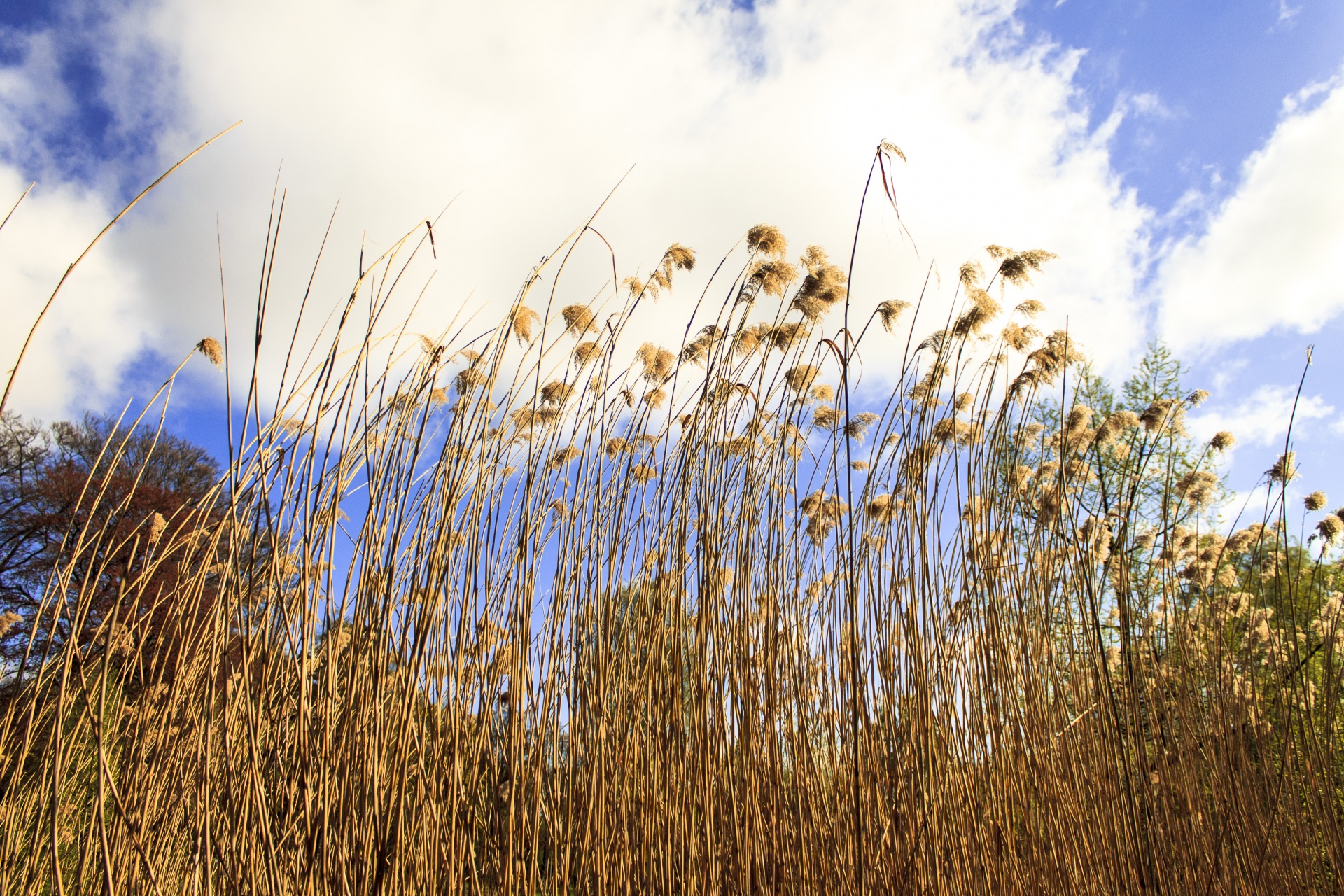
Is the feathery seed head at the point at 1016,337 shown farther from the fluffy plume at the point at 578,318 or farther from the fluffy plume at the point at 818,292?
the fluffy plume at the point at 578,318

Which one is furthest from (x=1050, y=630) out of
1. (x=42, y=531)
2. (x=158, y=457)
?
(x=158, y=457)

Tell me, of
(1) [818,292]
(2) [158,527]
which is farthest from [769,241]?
(2) [158,527]

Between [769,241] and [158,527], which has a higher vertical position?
[769,241]

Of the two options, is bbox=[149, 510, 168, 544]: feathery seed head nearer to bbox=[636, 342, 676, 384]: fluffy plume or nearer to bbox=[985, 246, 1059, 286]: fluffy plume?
bbox=[636, 342, 676, 384]: fluffy plume

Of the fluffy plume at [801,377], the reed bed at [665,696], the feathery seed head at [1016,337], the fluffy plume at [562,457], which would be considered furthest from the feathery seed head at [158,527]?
the feathery seed head at [1016,337]

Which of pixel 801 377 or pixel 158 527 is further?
pixel 801 377

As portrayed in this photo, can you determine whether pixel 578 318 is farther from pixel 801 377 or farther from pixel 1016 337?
pixel 1016 337

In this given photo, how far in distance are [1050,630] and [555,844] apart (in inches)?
50.0

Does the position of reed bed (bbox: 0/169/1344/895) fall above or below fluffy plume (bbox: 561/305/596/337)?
below


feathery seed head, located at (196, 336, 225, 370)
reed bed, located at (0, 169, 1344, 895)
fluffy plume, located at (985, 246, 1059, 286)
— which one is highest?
fluffy plume, located at (985, 246, 1059, 286)

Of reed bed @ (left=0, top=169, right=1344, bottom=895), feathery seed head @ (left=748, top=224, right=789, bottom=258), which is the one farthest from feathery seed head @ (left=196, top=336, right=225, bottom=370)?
feathery seed head @ (left=748, top=224, right=789, bottom=258)

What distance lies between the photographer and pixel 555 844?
4.21 feet

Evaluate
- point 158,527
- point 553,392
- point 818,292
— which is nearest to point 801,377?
point 818,292

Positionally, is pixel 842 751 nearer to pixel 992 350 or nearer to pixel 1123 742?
pixel 1123 742
